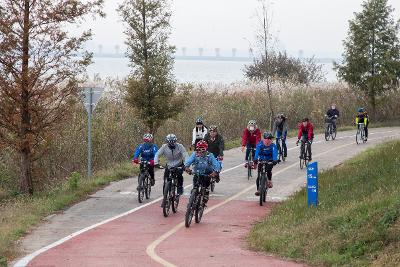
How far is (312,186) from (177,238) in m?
3.51

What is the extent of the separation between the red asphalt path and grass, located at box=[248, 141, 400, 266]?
57 centimetres

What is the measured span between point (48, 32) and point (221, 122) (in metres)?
18.1

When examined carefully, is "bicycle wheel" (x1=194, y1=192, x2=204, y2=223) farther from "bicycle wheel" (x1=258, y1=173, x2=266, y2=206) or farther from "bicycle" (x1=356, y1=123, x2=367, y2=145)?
"bicycle" (x1=356, y1=123, x2=367, y2=145)

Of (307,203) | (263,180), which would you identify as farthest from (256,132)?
(307,203)

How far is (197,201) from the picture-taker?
1731 centimetres

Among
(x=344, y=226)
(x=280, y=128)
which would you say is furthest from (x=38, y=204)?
(x=280, y=128)

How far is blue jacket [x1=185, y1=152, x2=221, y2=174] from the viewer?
17656 millimetres

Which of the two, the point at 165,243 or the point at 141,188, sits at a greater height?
the point at 141,188

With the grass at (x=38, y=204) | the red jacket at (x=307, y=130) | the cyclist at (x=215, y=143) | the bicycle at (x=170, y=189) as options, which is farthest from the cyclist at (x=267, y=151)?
the red jacket at (x=307, y=130)

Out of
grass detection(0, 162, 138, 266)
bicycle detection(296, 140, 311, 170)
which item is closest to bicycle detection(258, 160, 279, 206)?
grass detection(0, 162, 138, 266)

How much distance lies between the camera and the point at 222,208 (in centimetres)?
2020

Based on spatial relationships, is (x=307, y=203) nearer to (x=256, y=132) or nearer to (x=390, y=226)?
(x=390, y=226)

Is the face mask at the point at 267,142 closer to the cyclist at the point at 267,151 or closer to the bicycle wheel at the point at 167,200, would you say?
the cyclist at the point at 267,151

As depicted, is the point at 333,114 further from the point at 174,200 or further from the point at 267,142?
the point at 174,200
